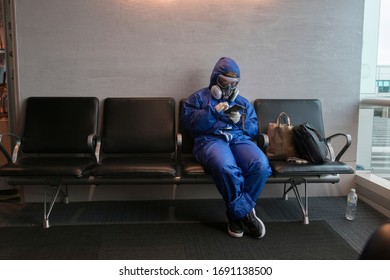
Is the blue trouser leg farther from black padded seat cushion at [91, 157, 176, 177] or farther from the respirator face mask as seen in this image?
the respirator face mask

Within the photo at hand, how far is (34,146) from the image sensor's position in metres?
3.17

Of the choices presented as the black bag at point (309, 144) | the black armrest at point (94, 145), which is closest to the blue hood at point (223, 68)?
the black bag at point (309, 144)

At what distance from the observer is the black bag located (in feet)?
9.35

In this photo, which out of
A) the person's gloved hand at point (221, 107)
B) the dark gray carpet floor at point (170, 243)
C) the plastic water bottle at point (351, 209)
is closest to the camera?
the dark gray carpet floor at point (170, 243)

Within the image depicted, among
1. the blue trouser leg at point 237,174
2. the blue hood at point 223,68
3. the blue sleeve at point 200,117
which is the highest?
the blue hood at point 223,68

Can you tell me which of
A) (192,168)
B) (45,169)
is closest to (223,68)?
(192,168)

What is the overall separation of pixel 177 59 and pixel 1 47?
169 centimetres

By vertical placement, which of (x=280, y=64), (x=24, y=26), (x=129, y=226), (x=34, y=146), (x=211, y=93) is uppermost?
(x=24, y=26)

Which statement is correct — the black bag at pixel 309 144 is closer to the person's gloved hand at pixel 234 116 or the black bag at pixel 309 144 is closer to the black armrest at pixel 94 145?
the person's gloved hand at pixel 234 116

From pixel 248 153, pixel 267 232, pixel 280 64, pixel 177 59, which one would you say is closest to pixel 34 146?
pixel 177 59

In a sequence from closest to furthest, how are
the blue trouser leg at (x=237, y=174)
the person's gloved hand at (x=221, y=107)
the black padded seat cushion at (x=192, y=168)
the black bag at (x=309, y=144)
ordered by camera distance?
the blue trouser leg at (x=237, y=174), the black padded seat cushion at (x=192, y=168), the black bag at (x=309, y=144), the person's gloved hand at (x=221, y=107)

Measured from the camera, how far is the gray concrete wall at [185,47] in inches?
128

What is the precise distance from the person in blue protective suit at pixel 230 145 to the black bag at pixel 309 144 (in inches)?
13.6

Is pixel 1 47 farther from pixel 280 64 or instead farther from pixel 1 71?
pixel 280 64
